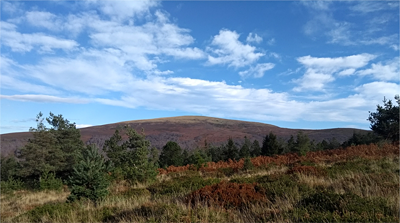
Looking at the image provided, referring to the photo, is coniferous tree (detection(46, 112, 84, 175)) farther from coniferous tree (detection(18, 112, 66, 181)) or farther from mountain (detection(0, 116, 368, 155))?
mountain (detection(0, 116, 368, 155))

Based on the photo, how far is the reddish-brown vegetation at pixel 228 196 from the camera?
4.93m

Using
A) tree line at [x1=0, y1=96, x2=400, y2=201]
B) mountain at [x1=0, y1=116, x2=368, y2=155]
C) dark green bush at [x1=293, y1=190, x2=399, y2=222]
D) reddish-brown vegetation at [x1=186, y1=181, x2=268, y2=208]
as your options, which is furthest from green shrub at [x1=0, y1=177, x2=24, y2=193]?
mountain at [x1=0, y1=116, x2=368, y2=155]

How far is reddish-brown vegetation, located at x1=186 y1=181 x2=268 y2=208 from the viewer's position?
4.93 meters

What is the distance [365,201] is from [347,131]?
61378 mm

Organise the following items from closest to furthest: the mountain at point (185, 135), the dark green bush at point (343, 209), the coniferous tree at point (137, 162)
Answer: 1. the dark green bush at point (343, 209)
2. the coniferous tree at point (137, 162)
3. the mountain at point (185, 135)

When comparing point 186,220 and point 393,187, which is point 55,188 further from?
point 393,187

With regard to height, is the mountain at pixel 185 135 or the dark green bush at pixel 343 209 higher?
the mountain at pixel 185 135

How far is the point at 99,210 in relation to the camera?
18.4ft

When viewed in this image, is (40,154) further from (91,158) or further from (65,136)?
(91,158)

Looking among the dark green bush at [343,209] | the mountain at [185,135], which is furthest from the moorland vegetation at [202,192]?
the mountain at [185,135]

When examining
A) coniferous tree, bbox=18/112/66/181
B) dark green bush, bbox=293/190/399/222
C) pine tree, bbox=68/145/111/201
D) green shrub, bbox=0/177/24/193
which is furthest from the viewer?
coniferous tree, bbox=18/112/66/181

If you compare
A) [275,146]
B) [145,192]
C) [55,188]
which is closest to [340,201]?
[145,192]

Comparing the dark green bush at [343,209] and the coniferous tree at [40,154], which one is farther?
the coniferous tree at [40,154]

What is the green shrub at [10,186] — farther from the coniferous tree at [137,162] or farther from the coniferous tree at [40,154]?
the coniferous tree at [137,162]
